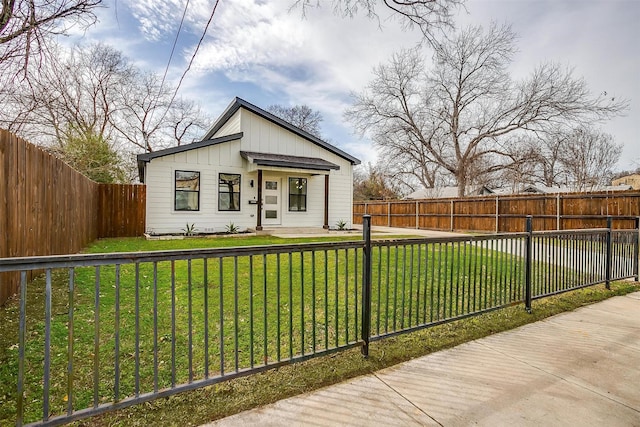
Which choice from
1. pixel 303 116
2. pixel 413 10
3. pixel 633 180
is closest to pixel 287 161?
pixel 413 10

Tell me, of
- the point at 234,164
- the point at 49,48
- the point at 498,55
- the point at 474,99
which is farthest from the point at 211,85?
the point at 474,99

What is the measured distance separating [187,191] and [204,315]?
9.69 metres

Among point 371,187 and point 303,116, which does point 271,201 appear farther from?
point 371,187

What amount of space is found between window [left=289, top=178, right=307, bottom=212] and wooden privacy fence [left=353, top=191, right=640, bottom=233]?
805 centimetres

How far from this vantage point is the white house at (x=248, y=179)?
10.9m

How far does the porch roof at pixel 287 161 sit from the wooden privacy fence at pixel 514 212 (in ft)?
23.8

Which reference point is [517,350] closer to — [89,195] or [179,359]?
[179,359]

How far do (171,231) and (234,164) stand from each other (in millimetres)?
3270

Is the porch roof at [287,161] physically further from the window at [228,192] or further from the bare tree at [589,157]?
the bare tree at [589,157]

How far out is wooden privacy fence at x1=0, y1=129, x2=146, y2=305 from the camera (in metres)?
3.36

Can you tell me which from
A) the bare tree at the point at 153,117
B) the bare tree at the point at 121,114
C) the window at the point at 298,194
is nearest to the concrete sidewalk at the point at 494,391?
the window at the point at 298,194

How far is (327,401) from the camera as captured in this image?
2080mm

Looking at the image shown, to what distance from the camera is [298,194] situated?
13164mm

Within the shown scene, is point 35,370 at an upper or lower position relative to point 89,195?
lower
